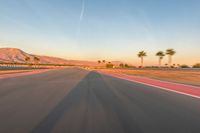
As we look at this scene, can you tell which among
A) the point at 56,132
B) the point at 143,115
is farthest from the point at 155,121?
the point at 56,132

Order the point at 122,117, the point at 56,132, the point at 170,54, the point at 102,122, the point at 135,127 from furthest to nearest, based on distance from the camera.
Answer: the point at 170,54 < the point at 122,117 < the point at 102,122 < the point at 135,127 < the point at 56,132

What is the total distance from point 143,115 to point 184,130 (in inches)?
61.0

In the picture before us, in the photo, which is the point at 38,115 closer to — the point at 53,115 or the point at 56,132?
the point at 53,115

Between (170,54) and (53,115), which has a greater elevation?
(170,54)

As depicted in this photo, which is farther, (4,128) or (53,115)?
(53,115)

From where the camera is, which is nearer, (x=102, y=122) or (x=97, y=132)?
(x=97, y=132)

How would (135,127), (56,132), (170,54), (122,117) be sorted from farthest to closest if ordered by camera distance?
(170,54)
(122,117)
(135,127)
(56,132)

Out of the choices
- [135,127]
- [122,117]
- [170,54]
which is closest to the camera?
[135,127]

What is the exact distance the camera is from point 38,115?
228 inches

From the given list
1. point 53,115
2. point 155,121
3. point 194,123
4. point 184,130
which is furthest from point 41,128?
point 194,123

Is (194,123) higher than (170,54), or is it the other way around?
(170,54)

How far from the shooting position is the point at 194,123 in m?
5.16

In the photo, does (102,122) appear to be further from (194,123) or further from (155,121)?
(194,123)

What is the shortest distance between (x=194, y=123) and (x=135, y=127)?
181 centimetres
